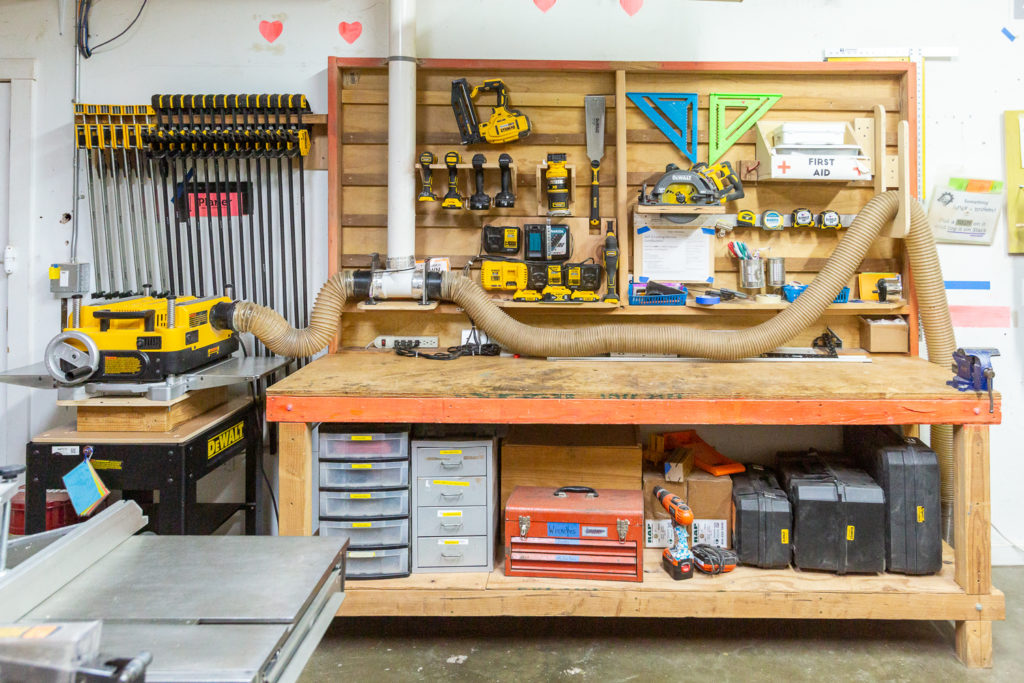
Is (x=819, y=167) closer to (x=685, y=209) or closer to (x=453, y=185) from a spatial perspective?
(x=685, y=209)

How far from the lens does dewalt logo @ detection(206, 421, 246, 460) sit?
2240mm

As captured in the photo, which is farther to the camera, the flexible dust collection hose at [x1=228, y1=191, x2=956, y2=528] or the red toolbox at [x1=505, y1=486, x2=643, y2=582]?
the flexible dust collection hose at [x1=228, y1=191, x2=956, y2=528]

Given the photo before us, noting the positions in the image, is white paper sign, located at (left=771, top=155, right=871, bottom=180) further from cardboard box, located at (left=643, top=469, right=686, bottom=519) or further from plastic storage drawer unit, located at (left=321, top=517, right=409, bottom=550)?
plastic storage drawer unit, located at (left=321, top=517, right=409, bottom=550)

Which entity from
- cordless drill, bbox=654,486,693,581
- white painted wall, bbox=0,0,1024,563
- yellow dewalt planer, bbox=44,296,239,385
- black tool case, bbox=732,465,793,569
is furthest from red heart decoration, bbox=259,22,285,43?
black tool case, bbox=732,465,793,569

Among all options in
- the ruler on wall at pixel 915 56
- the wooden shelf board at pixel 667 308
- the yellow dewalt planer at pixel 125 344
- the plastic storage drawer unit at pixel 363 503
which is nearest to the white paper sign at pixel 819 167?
the ruler on wall at pixel 915 56

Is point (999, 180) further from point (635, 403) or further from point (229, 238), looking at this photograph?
point (229, 238)

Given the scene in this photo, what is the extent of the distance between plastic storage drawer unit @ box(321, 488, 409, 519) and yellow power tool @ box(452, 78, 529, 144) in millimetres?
1516

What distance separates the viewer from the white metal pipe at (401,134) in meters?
2.64

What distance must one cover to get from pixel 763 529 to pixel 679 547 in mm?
313

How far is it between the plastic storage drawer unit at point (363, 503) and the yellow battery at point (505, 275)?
987 mm

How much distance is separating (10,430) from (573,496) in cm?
256

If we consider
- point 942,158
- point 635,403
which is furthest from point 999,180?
point 635,403

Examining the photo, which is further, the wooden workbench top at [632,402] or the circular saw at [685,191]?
→ the circular saw at [685,191]

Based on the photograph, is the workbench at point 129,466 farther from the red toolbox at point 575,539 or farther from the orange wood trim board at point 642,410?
the red toolbox at point 575,539
